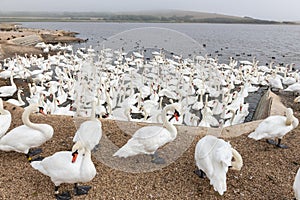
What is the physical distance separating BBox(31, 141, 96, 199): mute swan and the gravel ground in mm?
434

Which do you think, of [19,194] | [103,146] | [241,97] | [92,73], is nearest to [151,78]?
[92,73]

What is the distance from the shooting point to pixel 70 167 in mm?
5113

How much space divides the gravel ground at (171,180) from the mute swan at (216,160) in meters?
0.41

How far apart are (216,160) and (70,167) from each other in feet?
8.07

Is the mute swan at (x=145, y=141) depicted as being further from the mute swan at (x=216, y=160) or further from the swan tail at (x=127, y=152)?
the mute swan at (x=216, y=160)

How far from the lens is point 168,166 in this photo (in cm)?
647

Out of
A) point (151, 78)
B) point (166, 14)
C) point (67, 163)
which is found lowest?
point (67, 163)

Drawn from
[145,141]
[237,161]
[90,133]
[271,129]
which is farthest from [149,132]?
[271,129]

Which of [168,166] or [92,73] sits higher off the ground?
[92,73]

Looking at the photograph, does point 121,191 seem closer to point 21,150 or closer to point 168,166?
point 168,166

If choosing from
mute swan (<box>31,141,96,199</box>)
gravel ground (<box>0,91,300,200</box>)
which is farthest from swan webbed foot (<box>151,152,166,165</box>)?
mute swan (<box>31,141,96,199</box>)

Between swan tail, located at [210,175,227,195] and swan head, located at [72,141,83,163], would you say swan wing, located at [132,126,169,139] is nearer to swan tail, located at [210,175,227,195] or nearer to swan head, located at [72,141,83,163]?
swan head, located at [72,141,83,163]

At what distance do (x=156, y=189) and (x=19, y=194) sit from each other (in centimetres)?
245

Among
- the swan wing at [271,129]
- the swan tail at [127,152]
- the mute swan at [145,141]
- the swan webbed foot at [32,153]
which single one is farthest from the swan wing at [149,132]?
the swan wing at [271,129]
